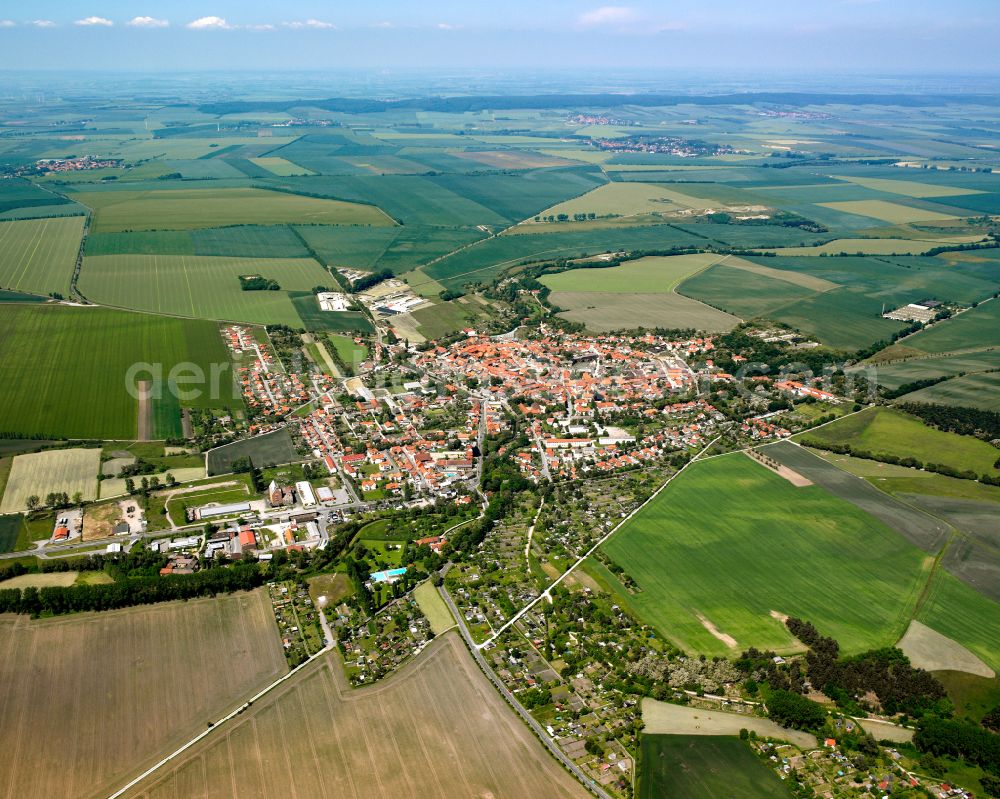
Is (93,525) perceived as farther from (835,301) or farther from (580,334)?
(835,301)

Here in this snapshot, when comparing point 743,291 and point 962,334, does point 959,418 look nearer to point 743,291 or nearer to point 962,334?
point 962,334

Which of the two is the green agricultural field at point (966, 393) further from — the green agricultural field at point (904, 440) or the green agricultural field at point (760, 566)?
the green agricultural field at point (760, 566)

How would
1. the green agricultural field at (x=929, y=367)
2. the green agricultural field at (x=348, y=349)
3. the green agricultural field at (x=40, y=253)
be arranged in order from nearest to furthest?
1. the green agricultural field at (x=929, y=367)
2. the green agricultural field at (x=348, y=349)
3. the green agricultural field at (x=40, y=253)

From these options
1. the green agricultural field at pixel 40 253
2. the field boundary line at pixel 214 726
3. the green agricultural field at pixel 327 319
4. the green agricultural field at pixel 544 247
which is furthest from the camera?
the green agricultural field at pixel 544 247

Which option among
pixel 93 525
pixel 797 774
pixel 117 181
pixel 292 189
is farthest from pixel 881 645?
pixel 117 181

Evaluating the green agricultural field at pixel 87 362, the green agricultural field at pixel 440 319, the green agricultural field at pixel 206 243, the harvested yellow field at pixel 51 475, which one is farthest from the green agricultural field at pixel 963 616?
the green agricultural field at pixel 206 243
